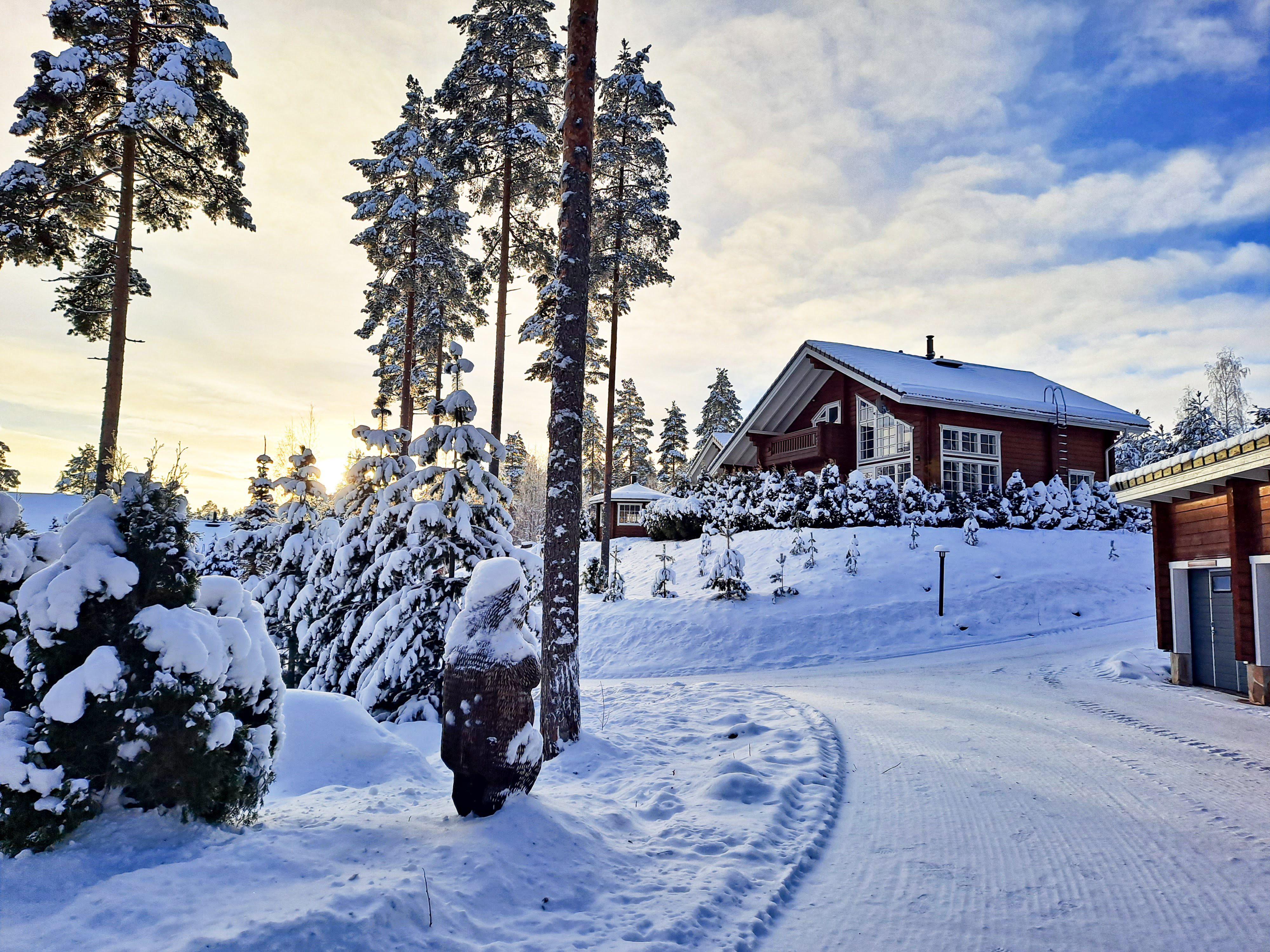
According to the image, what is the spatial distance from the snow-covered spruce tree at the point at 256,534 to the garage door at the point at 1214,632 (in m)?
17.7

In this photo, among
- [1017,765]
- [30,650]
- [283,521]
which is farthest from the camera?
[283,521]

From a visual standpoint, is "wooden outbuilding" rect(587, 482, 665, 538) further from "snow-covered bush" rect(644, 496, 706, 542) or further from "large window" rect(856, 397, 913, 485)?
"large window" rect(856, 397, 913, 485)

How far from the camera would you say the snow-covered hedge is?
24.3 meters

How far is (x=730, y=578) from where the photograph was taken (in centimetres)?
1861

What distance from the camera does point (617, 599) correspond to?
1989cm

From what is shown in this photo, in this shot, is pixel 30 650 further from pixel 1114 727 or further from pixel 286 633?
pixel 1114 727


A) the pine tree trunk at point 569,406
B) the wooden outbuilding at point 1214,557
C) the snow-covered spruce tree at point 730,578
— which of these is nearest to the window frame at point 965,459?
the snow-covered spruce tree at point 730,578

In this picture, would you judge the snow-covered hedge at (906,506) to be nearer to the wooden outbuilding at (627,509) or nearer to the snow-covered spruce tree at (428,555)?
the wooden outbuilding at (627,509)

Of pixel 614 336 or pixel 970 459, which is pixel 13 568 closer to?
pixel 614 336

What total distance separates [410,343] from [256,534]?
7458 millimetres

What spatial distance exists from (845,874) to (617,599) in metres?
15.2

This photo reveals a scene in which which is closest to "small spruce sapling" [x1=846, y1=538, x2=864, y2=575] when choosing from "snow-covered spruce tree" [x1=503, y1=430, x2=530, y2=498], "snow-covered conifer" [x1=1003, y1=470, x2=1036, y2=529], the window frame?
"snow-covered conifer" [x1=1003, y1=470, x2=1036, y2=529]

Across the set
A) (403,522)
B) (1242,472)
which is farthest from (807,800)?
(1242,472)

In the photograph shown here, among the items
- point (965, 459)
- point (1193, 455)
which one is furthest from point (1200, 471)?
point (965, 459)
